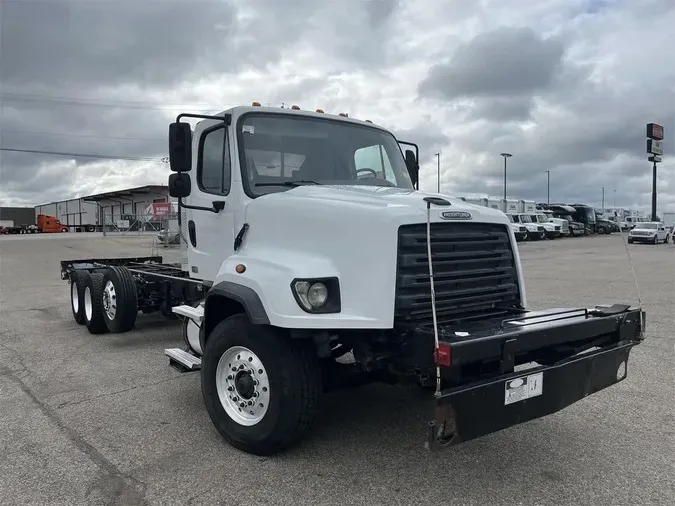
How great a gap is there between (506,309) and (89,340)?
6116 millimetres

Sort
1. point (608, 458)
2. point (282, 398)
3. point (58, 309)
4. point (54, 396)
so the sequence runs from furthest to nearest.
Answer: point (58, 309) → point (54, 396) → point (608, 458) → point (282, 398)

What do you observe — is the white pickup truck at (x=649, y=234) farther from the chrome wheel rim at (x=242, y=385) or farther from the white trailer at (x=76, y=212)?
the white trailer at (x=76, y=212)

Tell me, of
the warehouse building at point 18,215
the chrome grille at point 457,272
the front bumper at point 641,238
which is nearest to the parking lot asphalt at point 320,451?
the chrome grille at point 457,272

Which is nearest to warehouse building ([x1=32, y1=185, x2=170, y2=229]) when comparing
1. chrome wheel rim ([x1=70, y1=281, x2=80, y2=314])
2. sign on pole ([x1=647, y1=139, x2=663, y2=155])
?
sign on pole ([x1=647, y1=139, x2=663, y2=155])

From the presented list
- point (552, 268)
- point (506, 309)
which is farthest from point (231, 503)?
point (552, 268)

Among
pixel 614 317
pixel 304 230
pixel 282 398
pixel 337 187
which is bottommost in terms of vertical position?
pixel 282 398

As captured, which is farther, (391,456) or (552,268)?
(552,268)

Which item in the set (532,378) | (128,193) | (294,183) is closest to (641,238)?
(294,183)

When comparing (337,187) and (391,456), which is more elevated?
(337,187)

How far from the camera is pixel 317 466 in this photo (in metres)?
3.93

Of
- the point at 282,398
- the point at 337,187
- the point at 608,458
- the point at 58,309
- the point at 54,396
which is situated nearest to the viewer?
the point at 282,398

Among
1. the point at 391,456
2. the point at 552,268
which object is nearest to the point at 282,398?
the point at 391,456

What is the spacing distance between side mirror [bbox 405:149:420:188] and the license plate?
2991 mm

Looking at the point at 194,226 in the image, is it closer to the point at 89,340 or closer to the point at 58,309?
the point at 89,340
